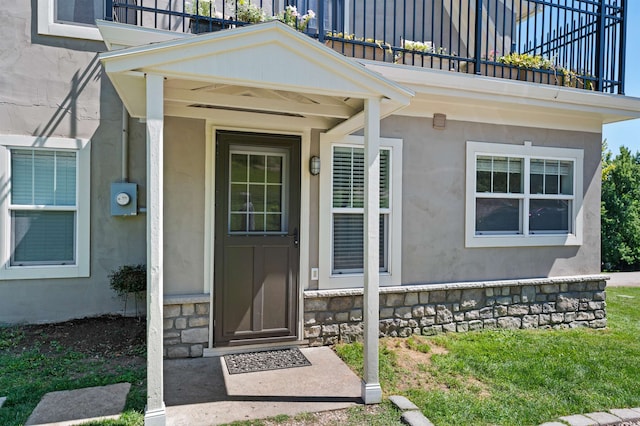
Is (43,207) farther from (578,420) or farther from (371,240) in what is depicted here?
(578,420)

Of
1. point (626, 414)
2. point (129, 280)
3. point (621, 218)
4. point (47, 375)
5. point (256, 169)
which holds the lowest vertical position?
point (626, 414)

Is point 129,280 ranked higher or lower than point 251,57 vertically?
lower

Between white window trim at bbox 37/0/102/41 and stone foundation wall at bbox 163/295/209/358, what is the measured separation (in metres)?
3.61

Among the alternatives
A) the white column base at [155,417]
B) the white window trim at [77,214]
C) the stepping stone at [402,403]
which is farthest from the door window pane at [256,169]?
the stepping stone at [402,403]

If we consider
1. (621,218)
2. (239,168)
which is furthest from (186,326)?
(621,218)

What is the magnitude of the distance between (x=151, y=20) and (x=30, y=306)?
13.4ft

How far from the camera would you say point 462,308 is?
550 cm

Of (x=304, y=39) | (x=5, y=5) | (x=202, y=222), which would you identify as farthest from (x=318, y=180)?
(x=5, y=5)

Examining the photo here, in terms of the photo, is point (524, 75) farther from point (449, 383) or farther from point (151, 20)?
point (151, 20)

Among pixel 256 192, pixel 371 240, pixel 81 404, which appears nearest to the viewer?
pixel 81 404

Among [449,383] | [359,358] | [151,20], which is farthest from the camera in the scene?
[151,20]

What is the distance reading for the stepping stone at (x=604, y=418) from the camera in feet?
10.7

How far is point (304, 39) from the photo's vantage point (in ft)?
10.6

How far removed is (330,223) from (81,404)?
9.94 feet
